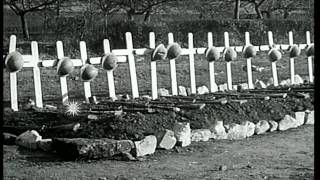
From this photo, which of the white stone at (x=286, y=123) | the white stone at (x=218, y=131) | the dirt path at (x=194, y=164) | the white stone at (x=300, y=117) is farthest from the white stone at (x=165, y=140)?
the white stone at (x=300, y=117)

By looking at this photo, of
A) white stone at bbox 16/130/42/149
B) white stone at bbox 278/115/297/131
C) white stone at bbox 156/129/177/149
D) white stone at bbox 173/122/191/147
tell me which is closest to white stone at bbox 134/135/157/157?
white stone at bbox 156/129/177/149

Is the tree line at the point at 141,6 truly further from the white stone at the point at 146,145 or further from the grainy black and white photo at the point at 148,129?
the white stone at the point at 146,145

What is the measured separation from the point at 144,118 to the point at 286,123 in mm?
2685

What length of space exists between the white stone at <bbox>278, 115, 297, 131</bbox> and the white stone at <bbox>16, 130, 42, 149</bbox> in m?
4.01

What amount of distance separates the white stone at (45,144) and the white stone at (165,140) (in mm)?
1409

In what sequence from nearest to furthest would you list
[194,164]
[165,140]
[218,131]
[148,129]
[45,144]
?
[194,164] → [45,144] → [165,140] → [148,129] → [218,131]

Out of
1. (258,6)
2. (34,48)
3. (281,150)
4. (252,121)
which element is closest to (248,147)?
(281,150)

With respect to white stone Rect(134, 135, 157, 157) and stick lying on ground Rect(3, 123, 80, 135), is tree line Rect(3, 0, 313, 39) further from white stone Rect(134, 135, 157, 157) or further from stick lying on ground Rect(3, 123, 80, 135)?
white stone Rect(134, 135, 157, 157)

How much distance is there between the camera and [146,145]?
23.2 feet

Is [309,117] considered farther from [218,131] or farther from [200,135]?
[200,135]

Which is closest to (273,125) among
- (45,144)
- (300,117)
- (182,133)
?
(300,117)

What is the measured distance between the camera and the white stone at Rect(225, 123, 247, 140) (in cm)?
847
